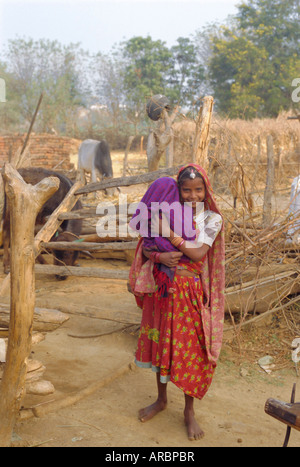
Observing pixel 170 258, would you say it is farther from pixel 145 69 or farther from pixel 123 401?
pixel 145 69

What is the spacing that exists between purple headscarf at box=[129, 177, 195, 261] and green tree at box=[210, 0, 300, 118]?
17174mm

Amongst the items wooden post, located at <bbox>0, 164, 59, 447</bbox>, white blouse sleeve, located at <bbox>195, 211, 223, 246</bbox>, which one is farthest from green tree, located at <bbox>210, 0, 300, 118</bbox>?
wooden post, located at <bbox>0, 164, 59, 447</bbox>

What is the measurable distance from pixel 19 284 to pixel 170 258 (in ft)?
2.63

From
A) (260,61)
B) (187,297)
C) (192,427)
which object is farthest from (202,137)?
(260,61)

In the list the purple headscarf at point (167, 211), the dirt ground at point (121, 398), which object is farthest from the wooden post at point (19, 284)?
the purple headscarf at point (167, 211)

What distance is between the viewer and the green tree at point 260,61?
63.4ft

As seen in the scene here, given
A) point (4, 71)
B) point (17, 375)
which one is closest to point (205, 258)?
point (17, 375)

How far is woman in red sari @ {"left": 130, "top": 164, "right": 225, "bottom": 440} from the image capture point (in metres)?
2.41

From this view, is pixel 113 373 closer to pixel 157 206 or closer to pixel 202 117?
pixel 157 206

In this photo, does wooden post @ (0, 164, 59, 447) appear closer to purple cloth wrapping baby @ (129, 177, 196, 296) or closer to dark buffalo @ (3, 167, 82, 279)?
purple cloth wrapping baby @ (129, 177, 196, 296)

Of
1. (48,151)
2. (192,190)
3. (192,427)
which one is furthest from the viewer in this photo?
(48,151)

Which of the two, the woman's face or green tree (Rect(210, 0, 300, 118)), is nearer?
the woman's face

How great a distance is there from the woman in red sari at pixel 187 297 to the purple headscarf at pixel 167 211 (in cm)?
2

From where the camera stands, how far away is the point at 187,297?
2.47m
